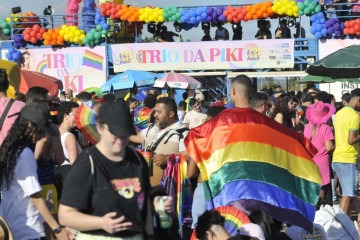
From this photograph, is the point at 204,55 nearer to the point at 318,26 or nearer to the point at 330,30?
the point at 318,26

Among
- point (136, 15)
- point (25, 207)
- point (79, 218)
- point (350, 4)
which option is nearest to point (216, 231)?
point (25, 207)

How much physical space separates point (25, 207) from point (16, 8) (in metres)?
24.5

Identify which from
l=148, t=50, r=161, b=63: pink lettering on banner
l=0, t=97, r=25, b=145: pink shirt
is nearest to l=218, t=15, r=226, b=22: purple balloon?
l=148, t=50, r=161, b=63: pink lettering on banner

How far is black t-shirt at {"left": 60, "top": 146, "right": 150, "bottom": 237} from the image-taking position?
4766 millimetres

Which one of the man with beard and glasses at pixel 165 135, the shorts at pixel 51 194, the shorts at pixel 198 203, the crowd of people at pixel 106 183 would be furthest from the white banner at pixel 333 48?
the shorts at pixel 51 194

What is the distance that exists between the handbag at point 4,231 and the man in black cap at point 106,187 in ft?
3.62

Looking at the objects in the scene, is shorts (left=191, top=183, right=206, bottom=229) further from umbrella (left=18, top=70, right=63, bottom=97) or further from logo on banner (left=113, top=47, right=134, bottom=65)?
logo on banner (left=113, top=47, right=134, bottom=65)

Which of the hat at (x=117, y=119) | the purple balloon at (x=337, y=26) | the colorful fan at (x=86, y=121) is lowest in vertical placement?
the purple balloon at (x=337, y=26)

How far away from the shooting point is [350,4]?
24312 millimetres

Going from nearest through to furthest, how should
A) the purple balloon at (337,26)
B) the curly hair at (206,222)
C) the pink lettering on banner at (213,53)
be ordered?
the curly hair at (206,222)
the purple balloon at (337,26)
the pink lettering on banner at (213,53)

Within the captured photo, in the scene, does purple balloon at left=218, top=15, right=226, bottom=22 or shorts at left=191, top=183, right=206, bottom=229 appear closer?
shorts at left=191, top=183, right=206, bottom=229

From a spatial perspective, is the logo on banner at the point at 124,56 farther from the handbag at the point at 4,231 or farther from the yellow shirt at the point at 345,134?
the handbag at the point at 4,231

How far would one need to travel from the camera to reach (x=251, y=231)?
6688mm

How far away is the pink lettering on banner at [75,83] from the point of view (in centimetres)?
2659
